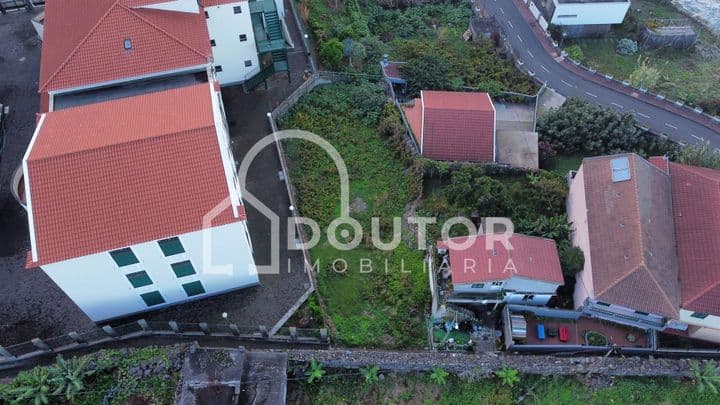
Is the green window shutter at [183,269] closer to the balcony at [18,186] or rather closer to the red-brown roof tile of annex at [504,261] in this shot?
the balcony at [18,186]

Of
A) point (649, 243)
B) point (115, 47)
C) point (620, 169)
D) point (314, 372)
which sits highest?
point (115, 47)

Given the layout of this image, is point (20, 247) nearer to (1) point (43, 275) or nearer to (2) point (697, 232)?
(1) point (43, 275)

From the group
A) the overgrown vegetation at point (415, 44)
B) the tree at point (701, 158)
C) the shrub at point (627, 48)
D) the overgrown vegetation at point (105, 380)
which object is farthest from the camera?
the shrub at point (627, 48)

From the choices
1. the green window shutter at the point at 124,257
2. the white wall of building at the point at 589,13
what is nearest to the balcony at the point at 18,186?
the green window shutter at the point at 124,257

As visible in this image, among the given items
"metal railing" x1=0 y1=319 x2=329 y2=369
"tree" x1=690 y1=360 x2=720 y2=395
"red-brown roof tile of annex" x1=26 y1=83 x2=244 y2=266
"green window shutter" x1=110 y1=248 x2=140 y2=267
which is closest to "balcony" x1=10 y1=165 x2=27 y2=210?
"red-brown roof tile of annex" x1=26 y1=83 x2=244 y2=266

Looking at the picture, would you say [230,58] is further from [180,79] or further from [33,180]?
[33,180]

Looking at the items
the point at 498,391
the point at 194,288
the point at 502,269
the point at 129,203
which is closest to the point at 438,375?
the point at 498,391

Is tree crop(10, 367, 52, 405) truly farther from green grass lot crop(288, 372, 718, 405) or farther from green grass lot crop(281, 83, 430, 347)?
green grass lot crop(281, 83, 430, 347)

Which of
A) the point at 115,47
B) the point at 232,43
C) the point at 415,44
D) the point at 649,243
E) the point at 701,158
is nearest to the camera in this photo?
the point at 649,243

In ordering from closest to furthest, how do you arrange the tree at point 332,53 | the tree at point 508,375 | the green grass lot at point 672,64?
the tree at point 508,375, the tree at point 332,53, the green grass lot at point 672,64
